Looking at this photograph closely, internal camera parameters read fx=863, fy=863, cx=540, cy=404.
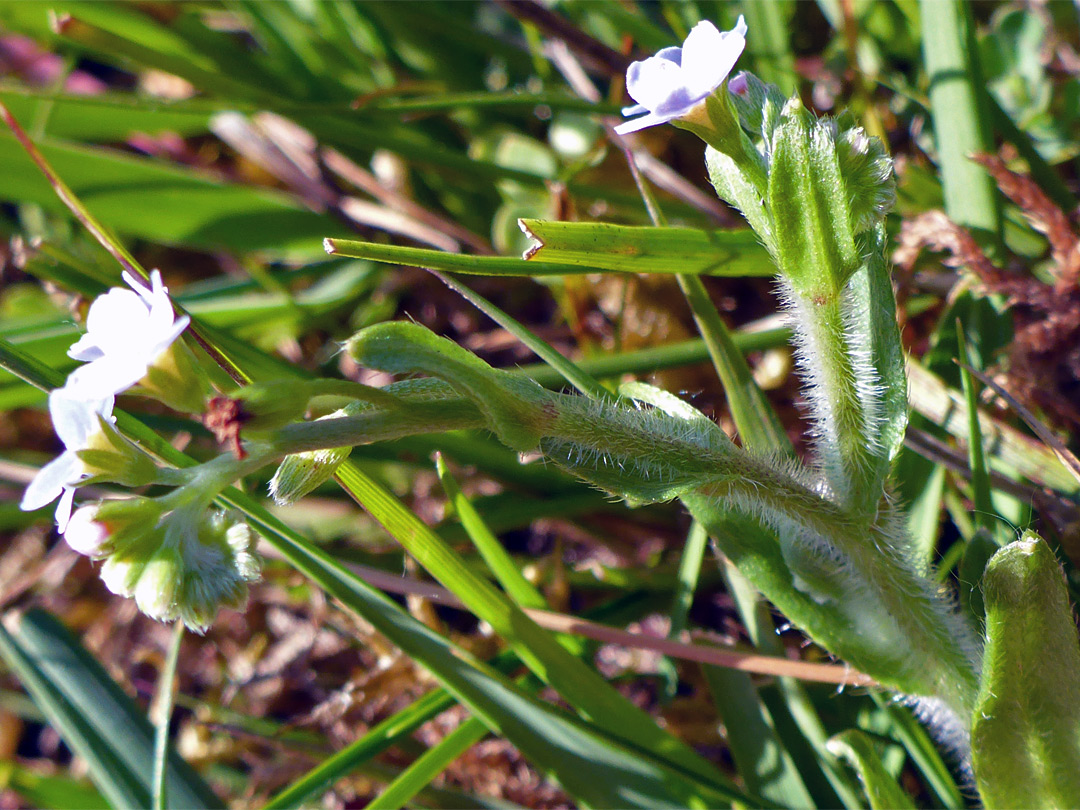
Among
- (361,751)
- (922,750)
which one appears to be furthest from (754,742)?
(361,751)

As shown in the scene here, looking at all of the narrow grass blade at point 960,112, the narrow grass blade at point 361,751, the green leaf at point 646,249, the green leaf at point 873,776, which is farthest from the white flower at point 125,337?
the narrow grass blade at point 960,112

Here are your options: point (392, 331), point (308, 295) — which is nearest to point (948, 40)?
point (392, 331)

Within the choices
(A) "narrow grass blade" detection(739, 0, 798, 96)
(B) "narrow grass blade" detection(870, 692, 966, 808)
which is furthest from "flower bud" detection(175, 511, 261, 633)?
(A) "narrow grass blade" detection(739, 0, 798, 96)

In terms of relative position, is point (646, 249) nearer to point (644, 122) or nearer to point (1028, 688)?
point (644, 122)

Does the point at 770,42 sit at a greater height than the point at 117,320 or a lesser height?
greater

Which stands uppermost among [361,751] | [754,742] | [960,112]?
[960,112]

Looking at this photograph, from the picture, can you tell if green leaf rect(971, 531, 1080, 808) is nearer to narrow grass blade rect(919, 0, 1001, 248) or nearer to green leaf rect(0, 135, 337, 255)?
narrow grass blade rect(919, 0, 1001, 248)

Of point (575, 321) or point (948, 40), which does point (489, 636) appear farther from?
point (948, 40)

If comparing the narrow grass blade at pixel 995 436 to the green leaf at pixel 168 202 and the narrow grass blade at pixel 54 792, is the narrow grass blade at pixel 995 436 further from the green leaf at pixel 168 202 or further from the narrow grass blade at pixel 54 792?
the narrow grass blade at pixel 54 792
